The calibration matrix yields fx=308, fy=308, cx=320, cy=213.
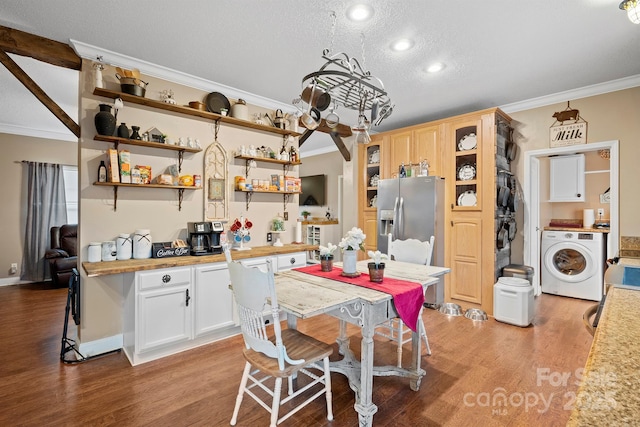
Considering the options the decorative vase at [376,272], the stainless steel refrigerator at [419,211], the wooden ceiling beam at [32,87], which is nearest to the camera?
the decorative vase at [376,272]

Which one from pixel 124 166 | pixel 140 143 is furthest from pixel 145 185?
pixel 140 143

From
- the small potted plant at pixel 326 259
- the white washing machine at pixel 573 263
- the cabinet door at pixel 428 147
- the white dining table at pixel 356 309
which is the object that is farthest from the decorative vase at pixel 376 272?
the white washing machine at pixel 573 263

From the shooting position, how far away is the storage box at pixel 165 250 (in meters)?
2.78

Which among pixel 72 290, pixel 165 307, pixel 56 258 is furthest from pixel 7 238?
pixel 165 307

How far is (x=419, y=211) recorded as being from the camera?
3969 mm

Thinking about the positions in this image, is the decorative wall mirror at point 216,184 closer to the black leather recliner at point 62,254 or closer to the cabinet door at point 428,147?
the cabinet door at point 428,147

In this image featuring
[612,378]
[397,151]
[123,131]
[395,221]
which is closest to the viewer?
[612,378]

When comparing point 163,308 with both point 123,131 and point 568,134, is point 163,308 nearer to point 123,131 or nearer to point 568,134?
point 123,131

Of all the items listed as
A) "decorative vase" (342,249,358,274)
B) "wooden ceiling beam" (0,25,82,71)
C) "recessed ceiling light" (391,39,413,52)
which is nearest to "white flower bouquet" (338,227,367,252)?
"decorative vase" (342,249,358,274)

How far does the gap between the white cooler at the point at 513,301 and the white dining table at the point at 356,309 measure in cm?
173

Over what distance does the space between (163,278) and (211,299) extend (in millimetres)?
480

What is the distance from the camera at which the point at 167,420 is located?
73.0 inches

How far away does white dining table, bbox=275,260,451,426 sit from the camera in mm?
1638

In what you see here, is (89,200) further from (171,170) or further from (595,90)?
(595,90)
